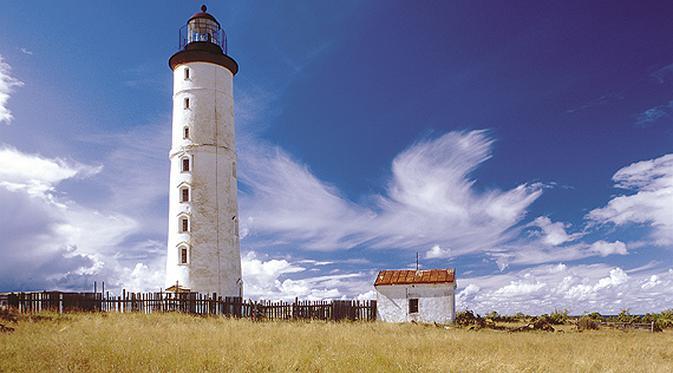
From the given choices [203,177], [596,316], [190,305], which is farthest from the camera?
[596,316]

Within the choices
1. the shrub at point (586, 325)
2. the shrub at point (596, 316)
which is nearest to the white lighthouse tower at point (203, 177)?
the shrub at point (586, 325)

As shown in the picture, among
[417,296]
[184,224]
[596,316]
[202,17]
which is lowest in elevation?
[596,316]

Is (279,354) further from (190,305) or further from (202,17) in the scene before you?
(202,17)

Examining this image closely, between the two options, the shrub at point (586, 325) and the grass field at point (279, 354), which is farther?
the shrub at point (586, 325)

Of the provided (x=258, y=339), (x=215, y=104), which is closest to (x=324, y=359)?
(x=258, y=339)

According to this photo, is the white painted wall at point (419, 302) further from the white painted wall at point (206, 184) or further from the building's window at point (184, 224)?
the building's window at point (184, 224)

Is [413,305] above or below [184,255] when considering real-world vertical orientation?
below

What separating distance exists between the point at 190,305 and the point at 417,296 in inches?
518

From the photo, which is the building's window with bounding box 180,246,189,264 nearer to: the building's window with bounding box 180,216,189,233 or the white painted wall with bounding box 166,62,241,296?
the white painted wall with bounding box 166,62,241,296

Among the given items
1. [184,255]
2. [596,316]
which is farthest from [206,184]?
[596,316]

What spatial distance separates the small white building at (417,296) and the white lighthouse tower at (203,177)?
29.0 feet

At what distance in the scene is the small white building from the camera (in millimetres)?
32562

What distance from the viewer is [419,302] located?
33031 millimetres

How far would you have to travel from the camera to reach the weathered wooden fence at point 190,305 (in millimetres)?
26141
